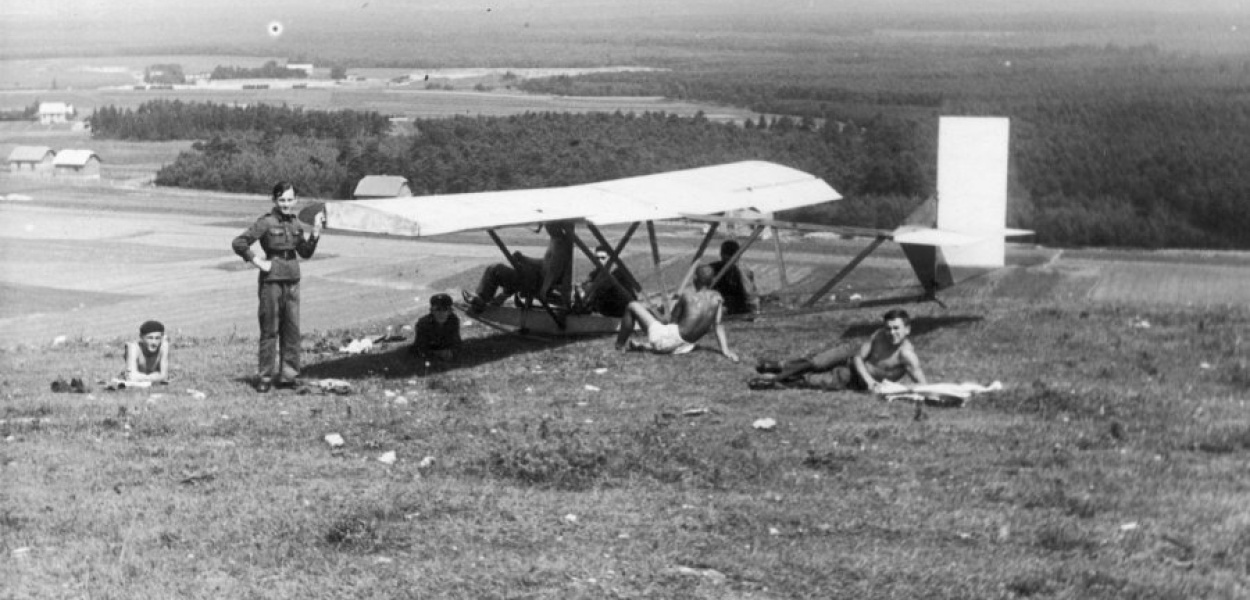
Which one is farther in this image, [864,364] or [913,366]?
[864,364]

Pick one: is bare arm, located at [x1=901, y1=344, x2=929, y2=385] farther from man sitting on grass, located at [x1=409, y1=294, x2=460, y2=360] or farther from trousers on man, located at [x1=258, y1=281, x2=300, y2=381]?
trousers on man, located at [x1=258, y1=281, x2=300, y2=381]

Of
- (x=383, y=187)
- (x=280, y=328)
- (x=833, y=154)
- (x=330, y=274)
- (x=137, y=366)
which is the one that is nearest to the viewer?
(x=280, y=328)

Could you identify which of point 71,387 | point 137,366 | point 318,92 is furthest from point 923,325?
point 318,92

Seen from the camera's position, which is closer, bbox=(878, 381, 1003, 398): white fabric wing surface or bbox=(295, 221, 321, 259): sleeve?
bbox=(878, 381, 1003, 398): white fabric wing surface

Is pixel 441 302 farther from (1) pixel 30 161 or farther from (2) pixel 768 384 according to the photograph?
(1) pixel 30 161

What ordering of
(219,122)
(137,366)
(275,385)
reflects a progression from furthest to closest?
(219,122) < (137,366) < (275,385)

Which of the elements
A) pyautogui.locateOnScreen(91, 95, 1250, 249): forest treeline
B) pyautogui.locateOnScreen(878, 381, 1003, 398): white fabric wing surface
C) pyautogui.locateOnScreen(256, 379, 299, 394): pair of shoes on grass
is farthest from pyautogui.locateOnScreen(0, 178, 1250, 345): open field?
pyautogui.locateOnScreen(256, 379, 299, 394): pair of shoes on grass

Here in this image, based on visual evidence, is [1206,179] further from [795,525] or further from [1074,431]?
[795,525]
